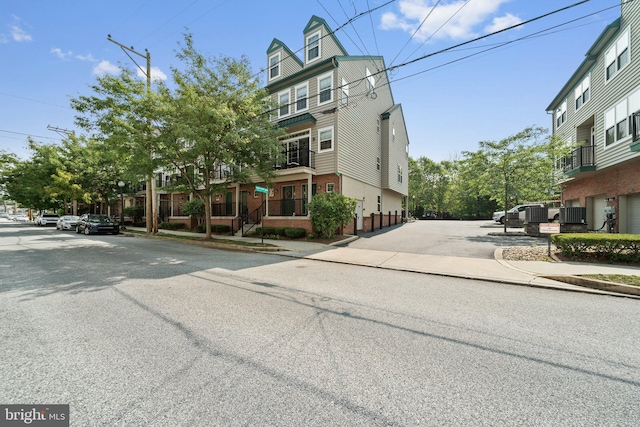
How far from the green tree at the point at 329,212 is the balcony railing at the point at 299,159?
3285 mm

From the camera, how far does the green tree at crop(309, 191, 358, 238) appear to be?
47.9ft

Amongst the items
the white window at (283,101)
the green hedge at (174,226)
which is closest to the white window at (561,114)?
the white window at (283,101)

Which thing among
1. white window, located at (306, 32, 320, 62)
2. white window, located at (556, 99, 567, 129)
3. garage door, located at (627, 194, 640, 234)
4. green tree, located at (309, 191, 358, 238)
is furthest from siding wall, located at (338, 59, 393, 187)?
garage door, located at (627, 194, 640, 234)

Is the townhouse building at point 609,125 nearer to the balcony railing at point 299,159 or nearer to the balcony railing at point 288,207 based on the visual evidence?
the balcony railing at point 299,159

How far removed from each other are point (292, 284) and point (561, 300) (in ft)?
18.2

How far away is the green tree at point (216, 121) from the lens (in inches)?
496

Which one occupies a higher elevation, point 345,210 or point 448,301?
point 345,210

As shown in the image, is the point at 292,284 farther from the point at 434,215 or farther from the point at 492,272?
the point at 434,215

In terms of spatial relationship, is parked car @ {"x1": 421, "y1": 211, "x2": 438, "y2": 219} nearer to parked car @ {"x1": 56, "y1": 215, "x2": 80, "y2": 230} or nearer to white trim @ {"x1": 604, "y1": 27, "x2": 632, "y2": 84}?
white trim @ {"x1": 604, "y1": 27, "x2": 632, "y2": 84}

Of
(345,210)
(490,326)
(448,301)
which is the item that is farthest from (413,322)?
(345,210)

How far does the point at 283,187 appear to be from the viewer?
63.3ft

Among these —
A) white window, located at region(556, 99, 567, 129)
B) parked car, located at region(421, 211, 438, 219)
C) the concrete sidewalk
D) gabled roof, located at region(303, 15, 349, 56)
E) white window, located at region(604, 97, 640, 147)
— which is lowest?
the concrete sidewalk

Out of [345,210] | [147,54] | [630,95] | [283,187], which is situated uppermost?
[147,54]

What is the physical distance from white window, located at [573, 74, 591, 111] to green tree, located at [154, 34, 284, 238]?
18135mm
